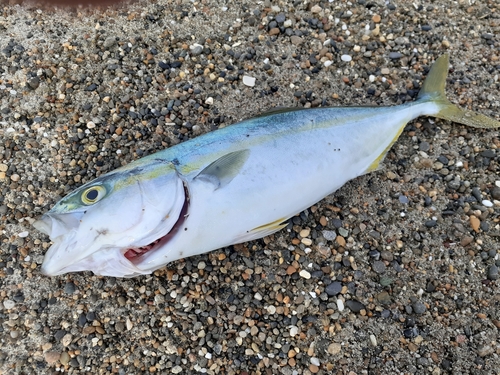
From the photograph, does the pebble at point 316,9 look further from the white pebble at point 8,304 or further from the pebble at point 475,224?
the white pebble at point 8,304

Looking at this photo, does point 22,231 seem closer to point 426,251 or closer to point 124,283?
point 124,283

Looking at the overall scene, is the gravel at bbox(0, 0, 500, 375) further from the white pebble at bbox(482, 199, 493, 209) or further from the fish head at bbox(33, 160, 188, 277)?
the fish head at bbox(33, 160, 188, 277)

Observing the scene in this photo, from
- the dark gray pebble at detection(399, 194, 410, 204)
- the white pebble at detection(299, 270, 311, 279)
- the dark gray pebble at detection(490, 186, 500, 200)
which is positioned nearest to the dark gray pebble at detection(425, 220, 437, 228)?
the dark gray pebble at detection(399, 194, 410, 204)

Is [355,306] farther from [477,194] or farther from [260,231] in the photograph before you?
[477,194]

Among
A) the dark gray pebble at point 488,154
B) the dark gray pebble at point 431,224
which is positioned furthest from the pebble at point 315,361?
the dark gray pebble at point 488,154

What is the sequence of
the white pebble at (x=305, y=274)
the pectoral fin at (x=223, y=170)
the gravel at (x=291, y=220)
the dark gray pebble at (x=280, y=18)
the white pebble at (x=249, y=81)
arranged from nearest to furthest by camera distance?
the pectoral fin at (x=223, y=170) → the gravel at (x=291, y=220) → the white pebble at (x=305, y=274) → the white pebble at (x=249, y=81) → the dark gray pebble at (x=280, y=18)

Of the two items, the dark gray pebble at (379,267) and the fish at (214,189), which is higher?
the fish at (214,189)
